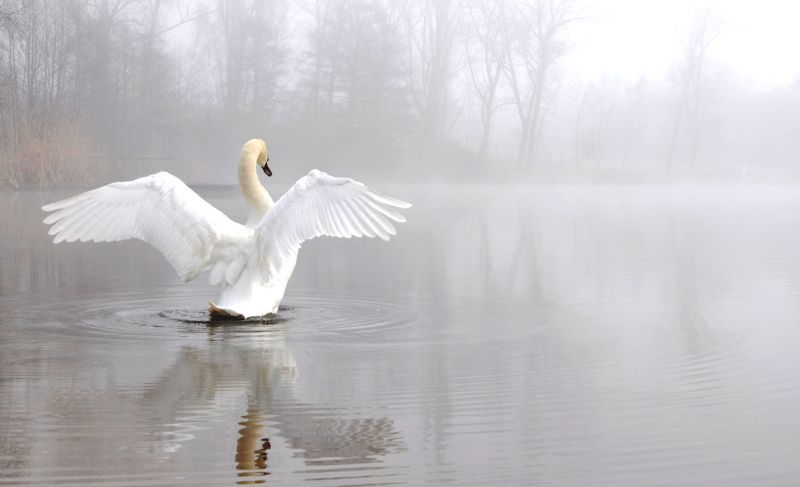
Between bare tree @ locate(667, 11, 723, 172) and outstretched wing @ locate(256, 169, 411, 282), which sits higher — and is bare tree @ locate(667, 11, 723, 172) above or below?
above

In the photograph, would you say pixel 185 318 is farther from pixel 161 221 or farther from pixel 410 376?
pixel 410 376

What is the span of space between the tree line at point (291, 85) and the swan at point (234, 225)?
79.2ft

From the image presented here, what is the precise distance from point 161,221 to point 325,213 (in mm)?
1478

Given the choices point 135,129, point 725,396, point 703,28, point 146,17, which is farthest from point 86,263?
point 703,28

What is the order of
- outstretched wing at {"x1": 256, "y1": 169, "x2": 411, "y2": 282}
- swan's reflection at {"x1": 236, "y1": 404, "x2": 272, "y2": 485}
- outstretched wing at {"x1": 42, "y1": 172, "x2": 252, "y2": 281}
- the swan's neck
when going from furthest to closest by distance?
the swan's neck
outstretched wing at {"x1": 42, "y1": 172, "x2": 252, "y2": 281}
outstretched wing at {"x1": 256, "y1": 169, "x2": 411, "y2": 282}
swan's reflection at {"x1": 236, "y1": 404, "x2": 272, "y2": 485}

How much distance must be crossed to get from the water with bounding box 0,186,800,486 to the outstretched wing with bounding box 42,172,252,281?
0.53 m

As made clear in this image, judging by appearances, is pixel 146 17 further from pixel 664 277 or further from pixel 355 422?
pixel 355 422

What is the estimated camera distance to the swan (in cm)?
899

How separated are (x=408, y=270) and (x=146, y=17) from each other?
41662 mm

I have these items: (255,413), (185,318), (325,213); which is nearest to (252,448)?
(255,413)

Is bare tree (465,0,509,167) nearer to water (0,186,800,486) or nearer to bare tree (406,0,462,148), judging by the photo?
bare tree (406,0,462,148)

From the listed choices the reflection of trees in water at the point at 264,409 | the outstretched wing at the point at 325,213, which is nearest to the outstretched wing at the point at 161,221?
the outstretched wing at the point at 325,213

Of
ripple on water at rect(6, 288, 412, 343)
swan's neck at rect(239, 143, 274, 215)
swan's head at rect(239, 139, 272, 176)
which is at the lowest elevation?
ripple on water at rect(6, 288, 412, 343)

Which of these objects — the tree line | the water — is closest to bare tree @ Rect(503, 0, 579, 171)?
the tree line
